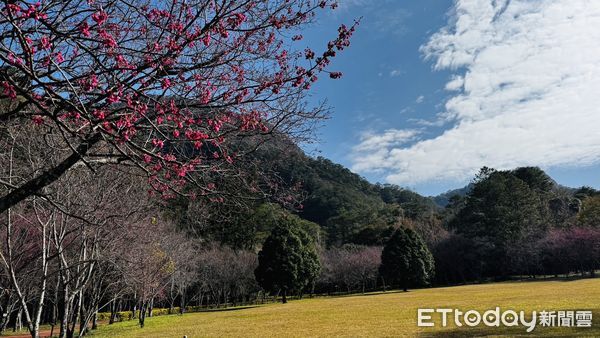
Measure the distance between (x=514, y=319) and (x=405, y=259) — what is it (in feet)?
95.2

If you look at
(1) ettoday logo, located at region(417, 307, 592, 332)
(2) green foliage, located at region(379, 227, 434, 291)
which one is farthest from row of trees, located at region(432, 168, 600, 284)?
(1) ettoday logo, located at region(417, 307, 592, 332)

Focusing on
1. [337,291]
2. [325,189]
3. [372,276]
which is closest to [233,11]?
[372,276]

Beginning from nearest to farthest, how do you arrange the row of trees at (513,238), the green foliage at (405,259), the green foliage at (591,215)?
the green foliage at (405,259), the row of trees at (513,238), the green foliage at (591,215)

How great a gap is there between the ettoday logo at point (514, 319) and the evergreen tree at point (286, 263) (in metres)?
21.5

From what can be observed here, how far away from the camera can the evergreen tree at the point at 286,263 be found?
36.2 metres

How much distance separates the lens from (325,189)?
72312 mm

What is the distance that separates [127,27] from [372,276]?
48.8 meters

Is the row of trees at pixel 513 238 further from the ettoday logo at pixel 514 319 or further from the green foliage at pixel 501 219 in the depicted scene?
the ettoday logo at pixel 514 319

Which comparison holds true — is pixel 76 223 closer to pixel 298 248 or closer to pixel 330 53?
pixel 330 53

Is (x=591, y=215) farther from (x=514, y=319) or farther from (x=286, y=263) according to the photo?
(x=514, y=319)

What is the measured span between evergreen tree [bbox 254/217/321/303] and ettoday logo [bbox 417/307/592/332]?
21465mm

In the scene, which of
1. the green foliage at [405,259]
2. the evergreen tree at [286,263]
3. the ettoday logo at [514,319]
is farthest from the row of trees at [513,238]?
the ettoday logo at [514,319]

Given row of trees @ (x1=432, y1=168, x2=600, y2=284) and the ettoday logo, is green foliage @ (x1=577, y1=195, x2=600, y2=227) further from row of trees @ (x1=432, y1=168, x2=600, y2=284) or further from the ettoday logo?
the ettoday logo

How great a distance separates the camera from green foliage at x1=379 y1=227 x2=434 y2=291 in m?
41.1
